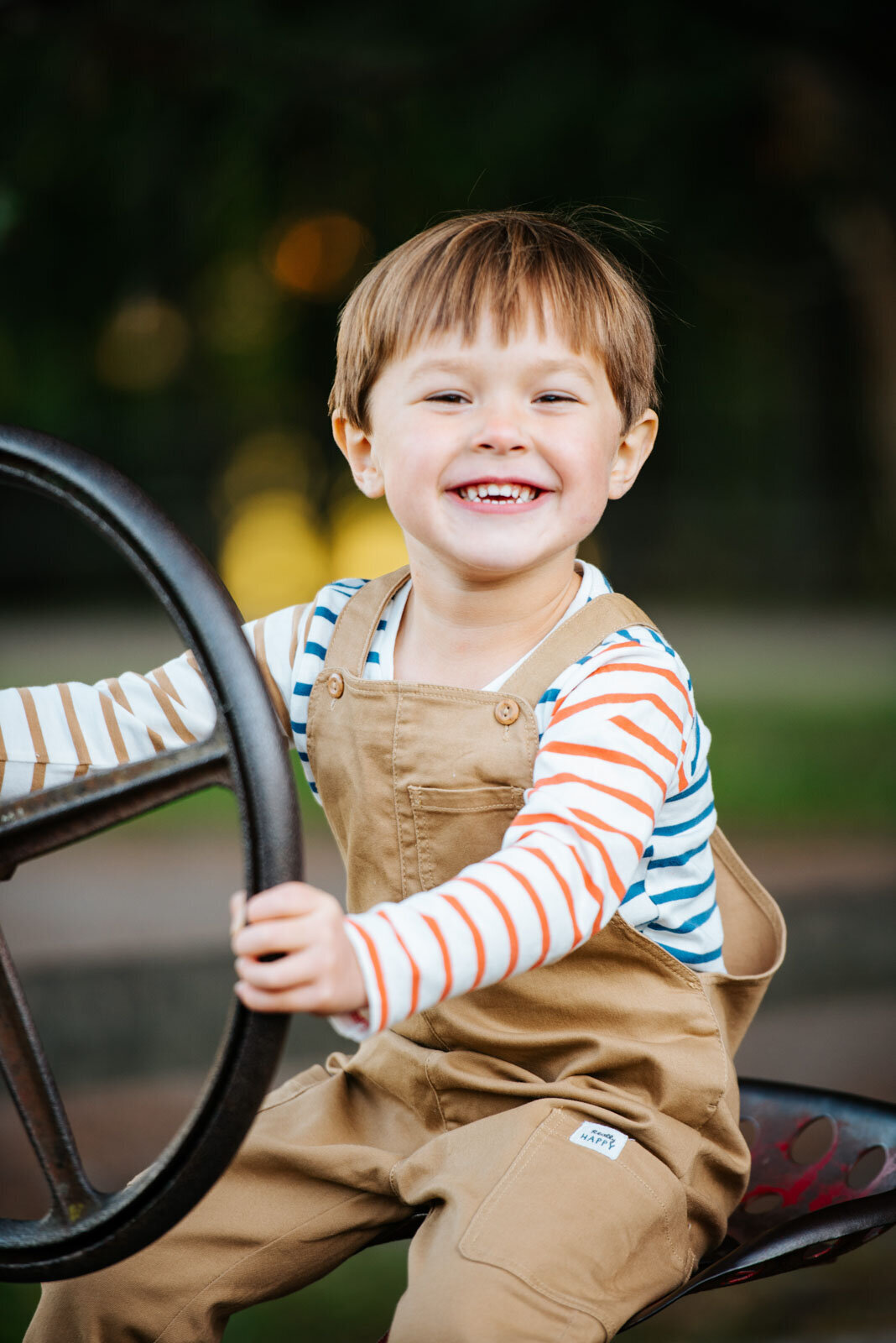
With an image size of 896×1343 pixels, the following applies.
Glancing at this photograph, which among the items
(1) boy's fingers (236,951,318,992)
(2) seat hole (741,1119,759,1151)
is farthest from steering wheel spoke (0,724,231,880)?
(2) seat hole (741,1119,759,1151)

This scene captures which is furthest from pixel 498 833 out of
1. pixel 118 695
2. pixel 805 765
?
pixel 805 765

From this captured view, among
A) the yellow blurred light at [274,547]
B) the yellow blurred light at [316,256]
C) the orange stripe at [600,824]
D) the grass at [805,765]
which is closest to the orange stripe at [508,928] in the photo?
the orange stripe at [600,824]

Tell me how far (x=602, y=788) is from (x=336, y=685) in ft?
1.09

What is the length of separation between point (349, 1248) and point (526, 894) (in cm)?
45

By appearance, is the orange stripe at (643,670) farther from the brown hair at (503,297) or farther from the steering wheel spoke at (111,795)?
the steering wheel spoke at (111,795)

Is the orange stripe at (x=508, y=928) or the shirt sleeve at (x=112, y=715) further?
the shirt sleeve at (x=112, y=715)

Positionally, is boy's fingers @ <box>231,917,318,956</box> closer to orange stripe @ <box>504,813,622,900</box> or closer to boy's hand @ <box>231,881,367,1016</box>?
boy's hand @ <box>231,881,367,1016</box>

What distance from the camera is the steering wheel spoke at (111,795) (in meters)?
0.85

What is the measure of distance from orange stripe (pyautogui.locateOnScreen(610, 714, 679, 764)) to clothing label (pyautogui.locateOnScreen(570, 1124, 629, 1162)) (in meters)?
0.30

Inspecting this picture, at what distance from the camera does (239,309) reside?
1247 cm

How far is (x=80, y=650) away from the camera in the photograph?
8.57m

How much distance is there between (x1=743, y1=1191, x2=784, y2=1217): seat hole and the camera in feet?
4.32

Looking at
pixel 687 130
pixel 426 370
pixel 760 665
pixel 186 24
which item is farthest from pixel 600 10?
pixel 426 370

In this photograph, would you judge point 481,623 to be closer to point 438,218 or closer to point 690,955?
point 690,955
